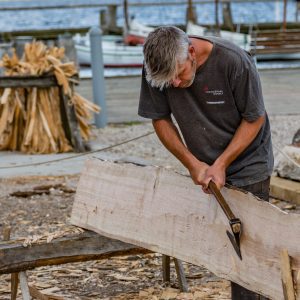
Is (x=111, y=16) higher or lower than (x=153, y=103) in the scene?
lower

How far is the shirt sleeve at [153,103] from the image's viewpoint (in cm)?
470

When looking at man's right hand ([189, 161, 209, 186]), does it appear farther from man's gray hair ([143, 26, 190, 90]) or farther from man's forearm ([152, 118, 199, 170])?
man's gray hair ([143, 26, 190, 90])

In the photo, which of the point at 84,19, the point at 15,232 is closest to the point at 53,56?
the point at 15,232

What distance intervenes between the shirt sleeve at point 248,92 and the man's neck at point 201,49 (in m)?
0.18

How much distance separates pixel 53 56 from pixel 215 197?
7.38 metres

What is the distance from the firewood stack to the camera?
1124 cm

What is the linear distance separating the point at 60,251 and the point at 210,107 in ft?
4.59

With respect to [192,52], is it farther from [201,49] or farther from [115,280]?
[115,280]

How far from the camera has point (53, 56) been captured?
11516 mm

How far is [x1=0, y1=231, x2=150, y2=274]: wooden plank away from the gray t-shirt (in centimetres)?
94

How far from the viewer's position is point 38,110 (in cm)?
1130

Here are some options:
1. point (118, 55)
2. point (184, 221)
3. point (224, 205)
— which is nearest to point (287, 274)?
point (224, 205)

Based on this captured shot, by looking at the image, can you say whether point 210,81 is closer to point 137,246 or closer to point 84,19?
point 137,246

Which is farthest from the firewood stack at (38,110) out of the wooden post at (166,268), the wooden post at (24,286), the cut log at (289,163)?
the wooden post at (24,286)
